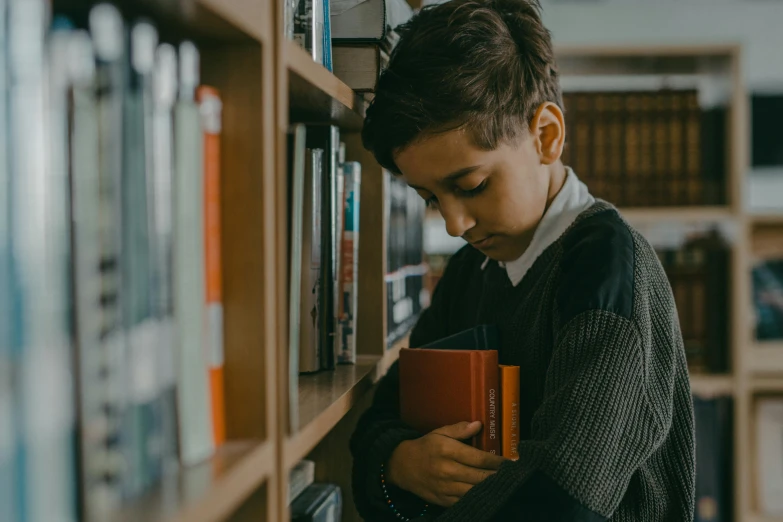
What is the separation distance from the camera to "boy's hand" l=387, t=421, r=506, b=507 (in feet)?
2.55

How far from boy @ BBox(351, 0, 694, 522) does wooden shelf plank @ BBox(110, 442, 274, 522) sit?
1.00 ft

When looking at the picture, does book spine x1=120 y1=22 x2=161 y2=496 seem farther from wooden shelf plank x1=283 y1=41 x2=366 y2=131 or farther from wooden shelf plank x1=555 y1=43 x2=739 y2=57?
wooden shelf plank x1=555 y1=43 x2=739 y2=57

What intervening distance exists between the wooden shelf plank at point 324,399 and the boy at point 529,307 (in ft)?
0.28

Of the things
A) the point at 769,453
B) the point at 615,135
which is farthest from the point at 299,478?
the point at 769,453

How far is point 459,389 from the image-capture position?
0.82 metres

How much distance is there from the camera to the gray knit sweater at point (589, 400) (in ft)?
2.16

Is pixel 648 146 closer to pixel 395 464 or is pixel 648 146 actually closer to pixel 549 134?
pixel 549 134

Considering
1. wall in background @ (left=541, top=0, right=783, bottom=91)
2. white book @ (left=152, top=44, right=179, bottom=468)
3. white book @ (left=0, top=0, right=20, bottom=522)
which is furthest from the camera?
wall in background @ (left=541, top=0, right=783, bottom=91)

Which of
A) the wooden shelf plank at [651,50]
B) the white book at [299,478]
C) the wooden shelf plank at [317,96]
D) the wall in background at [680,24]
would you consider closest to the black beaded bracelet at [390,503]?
the white book at [299,478]

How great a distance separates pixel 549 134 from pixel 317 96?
335 mm

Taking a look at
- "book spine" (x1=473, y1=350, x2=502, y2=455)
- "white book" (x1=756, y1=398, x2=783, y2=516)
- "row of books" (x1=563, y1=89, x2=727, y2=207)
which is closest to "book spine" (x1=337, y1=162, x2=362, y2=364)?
"book spine" (x1=473, y1=350, x2=502, y2=455)

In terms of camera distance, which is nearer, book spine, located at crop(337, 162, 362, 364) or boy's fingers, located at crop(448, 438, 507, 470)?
boy's fingers, located at crop(448, 438, 507, 470)

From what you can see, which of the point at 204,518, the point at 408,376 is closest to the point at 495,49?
the point at 408,376

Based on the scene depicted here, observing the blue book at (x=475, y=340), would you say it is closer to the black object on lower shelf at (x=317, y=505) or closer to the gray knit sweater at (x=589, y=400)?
the gray knit sweater at (x=589, y=400)
